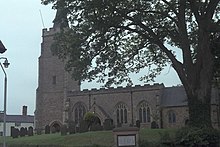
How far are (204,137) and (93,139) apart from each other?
12390mm

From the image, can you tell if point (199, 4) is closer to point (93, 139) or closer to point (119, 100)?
point (93, 139)

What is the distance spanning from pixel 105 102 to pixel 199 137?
127 ft

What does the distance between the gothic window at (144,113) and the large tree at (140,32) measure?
3129 cm

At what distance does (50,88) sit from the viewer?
2470 inches

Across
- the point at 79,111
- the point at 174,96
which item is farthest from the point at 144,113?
the point at 79,111

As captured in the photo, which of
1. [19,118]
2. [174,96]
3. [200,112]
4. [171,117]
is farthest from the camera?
[19,118]

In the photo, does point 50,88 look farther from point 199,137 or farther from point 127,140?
point 127,140

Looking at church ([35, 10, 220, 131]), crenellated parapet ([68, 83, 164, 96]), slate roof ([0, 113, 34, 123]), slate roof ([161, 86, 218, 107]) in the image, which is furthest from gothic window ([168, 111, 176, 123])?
slate roof ([0, 113, 34, 123])

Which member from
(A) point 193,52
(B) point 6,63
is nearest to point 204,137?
(A) point 193,52

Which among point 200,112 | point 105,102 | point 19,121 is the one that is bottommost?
point 19,121

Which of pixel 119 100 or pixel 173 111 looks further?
pixel 119 100

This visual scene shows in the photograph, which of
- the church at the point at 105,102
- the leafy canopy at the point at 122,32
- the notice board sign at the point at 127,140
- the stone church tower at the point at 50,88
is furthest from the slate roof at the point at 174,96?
the notice board sign at the point at 127,140

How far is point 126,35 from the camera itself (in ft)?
77.5

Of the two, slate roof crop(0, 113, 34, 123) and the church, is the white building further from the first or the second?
the church
